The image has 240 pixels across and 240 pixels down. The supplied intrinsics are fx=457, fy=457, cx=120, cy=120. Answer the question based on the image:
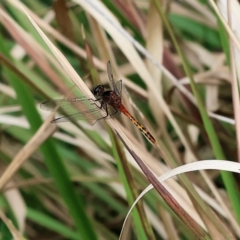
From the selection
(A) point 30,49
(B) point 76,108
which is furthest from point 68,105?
(A) point 30,49

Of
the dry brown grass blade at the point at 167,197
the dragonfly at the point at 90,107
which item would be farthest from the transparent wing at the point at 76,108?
the dry brown grass blade at the point at 167,197

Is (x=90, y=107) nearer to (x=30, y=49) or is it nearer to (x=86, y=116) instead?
(x=86, y=116)

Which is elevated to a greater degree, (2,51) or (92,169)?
(2,51)

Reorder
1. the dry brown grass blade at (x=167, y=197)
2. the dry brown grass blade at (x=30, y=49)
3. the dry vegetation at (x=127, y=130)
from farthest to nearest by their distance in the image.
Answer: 1. the dry brown grass blade at (x=30, y=49)
2. the dry vegetation at (x=127, y=130)
3. the dry brown grass blade at (x=167, y=197)

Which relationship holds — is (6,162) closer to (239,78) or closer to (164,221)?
(164,221)

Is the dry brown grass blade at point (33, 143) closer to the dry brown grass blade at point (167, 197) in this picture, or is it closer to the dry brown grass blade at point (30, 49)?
the dry brown grass blade at point (30, 49)

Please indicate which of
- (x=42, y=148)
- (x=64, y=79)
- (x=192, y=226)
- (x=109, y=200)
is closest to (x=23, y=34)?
(x=64, y=79)

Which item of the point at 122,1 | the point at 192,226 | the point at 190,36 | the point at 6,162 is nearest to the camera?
the point at 192,226

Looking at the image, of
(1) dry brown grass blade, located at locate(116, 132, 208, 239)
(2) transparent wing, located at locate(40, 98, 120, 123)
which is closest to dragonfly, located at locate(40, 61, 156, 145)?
(2) transparent wing, located at locate(40, 98, 120, 123)
